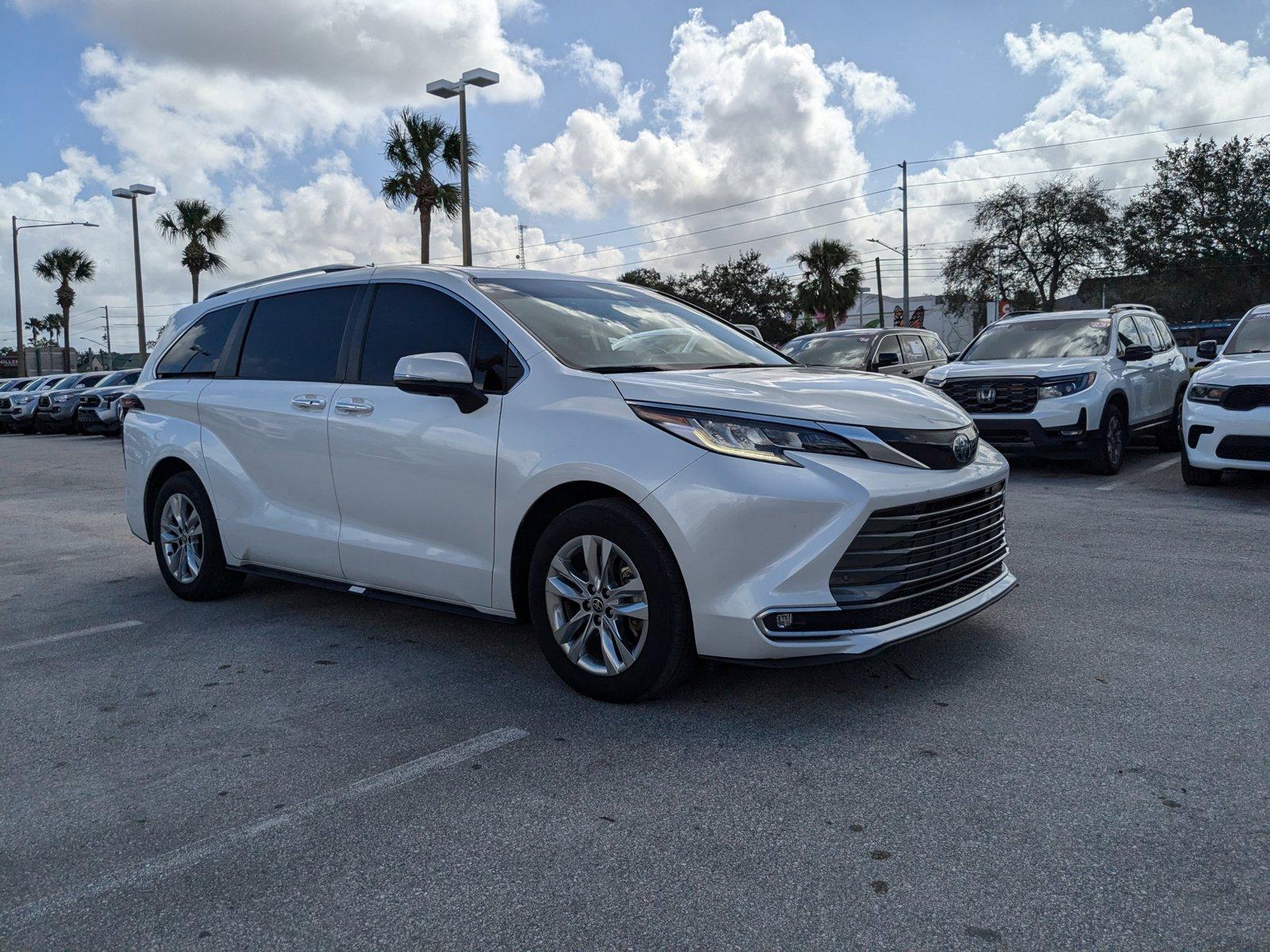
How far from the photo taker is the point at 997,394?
10859 millimetres

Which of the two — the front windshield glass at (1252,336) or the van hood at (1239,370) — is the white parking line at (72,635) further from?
the front windshield glass at (1252,336)

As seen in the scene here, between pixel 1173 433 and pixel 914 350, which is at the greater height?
pixel 914 350

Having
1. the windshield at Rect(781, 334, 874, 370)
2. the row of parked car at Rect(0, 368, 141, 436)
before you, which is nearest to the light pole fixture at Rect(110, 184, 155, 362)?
the row of parked car at Rect(0, 368, 141, 436)

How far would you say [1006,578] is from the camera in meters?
4.47

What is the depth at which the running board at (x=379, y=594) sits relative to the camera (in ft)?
14.4

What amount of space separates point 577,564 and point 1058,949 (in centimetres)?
214

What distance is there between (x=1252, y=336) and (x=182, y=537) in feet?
31.2

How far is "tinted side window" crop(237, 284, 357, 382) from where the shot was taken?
5148 millimetres

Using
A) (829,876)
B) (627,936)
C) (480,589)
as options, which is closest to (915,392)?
(480,589)

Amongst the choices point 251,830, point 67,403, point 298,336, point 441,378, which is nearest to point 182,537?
point 298,336

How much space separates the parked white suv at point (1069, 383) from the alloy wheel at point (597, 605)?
7.88 metres

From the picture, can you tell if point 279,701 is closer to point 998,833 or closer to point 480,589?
point 480,589

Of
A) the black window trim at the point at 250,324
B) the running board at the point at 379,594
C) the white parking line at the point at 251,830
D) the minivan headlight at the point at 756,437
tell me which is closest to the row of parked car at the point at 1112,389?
the minivan headlight at the point at 756,437

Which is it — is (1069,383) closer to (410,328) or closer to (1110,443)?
(1110,443)
